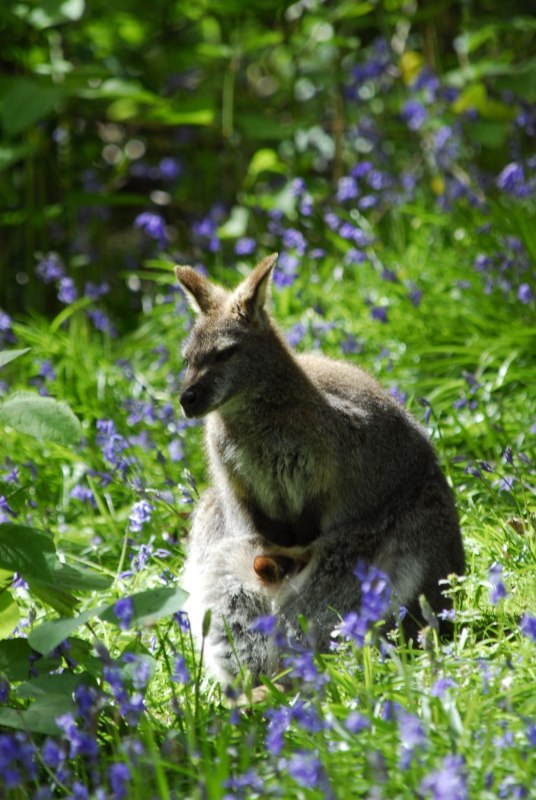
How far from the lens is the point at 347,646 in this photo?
3.57m

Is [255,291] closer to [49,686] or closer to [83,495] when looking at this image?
[83,495]

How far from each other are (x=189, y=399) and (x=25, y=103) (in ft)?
12.5

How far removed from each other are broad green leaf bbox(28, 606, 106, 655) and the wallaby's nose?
131 cm

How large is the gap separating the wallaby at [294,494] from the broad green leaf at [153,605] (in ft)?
3.74

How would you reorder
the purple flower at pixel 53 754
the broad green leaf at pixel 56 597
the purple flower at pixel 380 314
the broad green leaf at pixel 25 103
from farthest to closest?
the broad green leaf at pixel 25 103 < the purple flower at pixel 380 314 < the broad green leaf at pixel 56 597 < the purple flower at pixel 53 754

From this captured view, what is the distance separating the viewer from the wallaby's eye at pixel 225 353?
4.37m

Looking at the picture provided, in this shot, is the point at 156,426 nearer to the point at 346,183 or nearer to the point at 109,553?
the point at 109,553

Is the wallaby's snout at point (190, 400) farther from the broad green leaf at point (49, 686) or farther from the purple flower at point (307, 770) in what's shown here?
the purple flower at point (307, 770)

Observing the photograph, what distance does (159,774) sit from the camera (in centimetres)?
266

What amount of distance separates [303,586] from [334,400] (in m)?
0.70

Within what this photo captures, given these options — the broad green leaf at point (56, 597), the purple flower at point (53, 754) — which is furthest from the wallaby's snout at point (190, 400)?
the purple flower at point (53, 754)

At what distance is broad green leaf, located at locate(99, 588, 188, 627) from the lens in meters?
2.97

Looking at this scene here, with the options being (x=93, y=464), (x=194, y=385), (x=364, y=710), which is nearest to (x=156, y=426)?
(x=93, y=464)

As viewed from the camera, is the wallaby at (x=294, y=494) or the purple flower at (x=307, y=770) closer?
the purple flower at (x=307, y=770)
